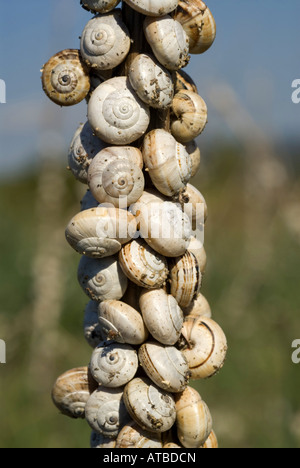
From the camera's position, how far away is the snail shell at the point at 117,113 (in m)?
1.07

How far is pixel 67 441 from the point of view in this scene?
2.86 meters

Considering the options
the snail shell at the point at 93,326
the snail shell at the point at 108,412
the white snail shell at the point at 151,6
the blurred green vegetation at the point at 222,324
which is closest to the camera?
the white snail shell at the point at 151,6

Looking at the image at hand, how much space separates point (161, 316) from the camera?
42.5 inches

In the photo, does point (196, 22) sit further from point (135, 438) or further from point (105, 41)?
point (135, 438)

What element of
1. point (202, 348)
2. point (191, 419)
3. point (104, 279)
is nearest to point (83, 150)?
point (104, 279)

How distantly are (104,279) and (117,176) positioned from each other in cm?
21

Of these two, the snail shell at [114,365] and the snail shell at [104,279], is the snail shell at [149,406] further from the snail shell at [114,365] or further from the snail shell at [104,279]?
the snail shell at [104,279]

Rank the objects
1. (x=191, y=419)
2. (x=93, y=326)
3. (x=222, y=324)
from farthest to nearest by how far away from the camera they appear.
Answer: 1. (x=222, y=324)
2. (x=93, y=326)
3. (x=191, y=419)

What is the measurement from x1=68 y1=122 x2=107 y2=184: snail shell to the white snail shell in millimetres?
255

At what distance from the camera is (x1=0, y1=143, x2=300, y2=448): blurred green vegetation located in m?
2.94

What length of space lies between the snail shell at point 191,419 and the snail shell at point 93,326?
8.6 inches

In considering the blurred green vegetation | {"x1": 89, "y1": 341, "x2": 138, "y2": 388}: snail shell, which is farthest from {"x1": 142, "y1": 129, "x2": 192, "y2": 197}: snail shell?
the blurred green vegetation

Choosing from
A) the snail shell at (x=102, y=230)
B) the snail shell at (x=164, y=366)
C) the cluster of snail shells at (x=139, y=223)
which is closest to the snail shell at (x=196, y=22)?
the cluster of snail shells at (x=139, y=223)
